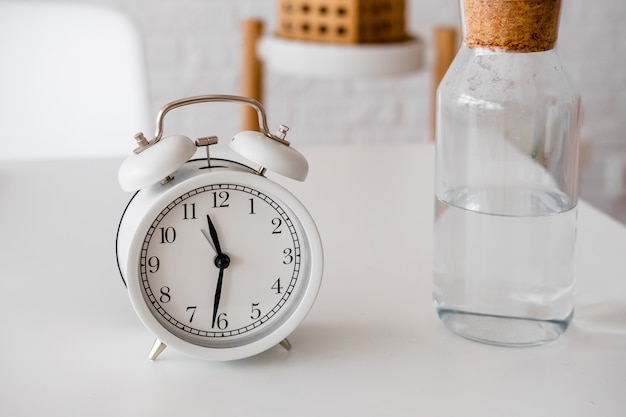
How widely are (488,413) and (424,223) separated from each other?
385 millimetres

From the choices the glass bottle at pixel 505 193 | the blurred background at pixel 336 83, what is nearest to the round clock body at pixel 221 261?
the glass bottle at pixel 505 193

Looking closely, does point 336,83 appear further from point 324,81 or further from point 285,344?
point 285,344

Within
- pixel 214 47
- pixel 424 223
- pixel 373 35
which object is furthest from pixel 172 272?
pixel 214 47

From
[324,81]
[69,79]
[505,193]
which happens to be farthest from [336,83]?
[505,193]

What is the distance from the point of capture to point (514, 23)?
2.04ft

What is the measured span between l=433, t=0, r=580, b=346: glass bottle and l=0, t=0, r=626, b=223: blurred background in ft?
5.44

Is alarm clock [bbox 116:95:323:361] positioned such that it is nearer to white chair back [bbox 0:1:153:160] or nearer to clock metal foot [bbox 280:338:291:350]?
clock metal foot [bbox 280:338:291:350]

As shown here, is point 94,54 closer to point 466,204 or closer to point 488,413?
point 466,204

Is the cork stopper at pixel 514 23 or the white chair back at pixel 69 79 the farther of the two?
the white chair back at pixel 69 79

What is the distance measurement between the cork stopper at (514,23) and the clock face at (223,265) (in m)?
0.19

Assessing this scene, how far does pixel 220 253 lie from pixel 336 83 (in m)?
1.86

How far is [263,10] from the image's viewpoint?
2377mm

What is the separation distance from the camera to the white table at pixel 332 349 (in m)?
0.59

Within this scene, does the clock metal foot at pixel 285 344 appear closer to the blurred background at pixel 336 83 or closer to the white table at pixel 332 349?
the white table at pixel 332 349
